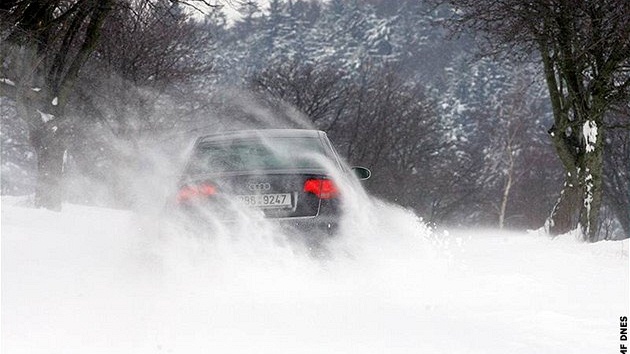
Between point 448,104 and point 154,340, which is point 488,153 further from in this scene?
point 154,340

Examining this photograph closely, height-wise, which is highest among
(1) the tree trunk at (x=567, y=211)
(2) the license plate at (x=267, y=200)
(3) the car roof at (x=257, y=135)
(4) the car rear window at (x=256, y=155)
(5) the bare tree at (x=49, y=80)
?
(5) the bare tree at (x=49, y=80)

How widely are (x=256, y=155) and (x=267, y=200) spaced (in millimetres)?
629

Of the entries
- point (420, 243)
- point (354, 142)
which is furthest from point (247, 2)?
point (354, 142)

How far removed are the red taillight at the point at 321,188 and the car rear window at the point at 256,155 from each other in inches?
8.0

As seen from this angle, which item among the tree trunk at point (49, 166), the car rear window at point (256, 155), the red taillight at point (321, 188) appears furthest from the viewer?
the tree trunk at point (49, 166)

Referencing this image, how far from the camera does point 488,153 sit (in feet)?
194

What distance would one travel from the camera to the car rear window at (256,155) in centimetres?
656

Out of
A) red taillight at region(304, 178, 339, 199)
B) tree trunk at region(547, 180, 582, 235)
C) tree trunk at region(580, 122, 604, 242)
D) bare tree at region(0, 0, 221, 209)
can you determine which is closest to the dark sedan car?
red taillight at region(304, 178, 339, 199)

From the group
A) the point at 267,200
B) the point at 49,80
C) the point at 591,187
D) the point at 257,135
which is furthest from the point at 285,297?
the point at 49,80

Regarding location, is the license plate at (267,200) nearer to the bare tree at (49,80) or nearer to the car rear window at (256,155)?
the car rear window at (256,155)

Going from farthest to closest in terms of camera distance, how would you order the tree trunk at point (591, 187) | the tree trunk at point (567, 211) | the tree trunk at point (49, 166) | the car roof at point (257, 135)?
1. the tree trunk at point (49, 166)
2. the tree trunk at point (567, 211)
3. the tree trunk at point (591, 187)
4. the car roof at point (257, 135)

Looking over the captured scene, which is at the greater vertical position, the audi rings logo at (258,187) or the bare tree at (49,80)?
the bare tree at (49,80)

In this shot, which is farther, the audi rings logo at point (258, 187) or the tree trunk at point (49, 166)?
the tree trunk at point (49, 166)

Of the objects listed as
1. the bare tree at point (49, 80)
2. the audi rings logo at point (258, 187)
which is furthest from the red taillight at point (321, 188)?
the bare tree at point (49, 80)
